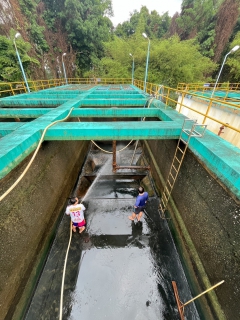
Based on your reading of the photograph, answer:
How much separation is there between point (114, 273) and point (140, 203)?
71.1 inches

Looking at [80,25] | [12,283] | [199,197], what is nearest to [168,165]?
[199,197]

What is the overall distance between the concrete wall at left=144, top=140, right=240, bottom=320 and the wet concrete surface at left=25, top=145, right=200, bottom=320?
522 mm

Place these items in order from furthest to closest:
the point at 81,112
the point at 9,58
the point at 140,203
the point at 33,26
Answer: the point at 33,26 < the point at 9,58 < the point at 81,112 < the point at 140,203

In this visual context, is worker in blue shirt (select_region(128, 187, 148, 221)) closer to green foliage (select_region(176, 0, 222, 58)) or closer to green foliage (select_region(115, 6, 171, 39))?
green foliage (select_region(176, 0, 222, 58))

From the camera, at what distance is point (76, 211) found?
12.7 ft

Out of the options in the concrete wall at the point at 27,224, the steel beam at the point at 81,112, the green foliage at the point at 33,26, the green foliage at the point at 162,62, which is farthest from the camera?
the green foliage at the point at 33,26

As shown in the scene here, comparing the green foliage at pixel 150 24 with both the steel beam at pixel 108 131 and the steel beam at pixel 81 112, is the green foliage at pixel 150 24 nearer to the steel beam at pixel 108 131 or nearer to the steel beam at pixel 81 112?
the steel beam at pixel 81 112

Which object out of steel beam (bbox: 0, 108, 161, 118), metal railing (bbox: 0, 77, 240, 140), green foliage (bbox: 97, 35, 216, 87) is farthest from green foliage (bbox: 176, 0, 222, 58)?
steel beam (bbox: 0, 108, 161, 118)

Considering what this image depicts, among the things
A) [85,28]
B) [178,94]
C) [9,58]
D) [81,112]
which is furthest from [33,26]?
[81,112]

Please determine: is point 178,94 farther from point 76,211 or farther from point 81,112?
point 76,211

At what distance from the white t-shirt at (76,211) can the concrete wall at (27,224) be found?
809 millimetres

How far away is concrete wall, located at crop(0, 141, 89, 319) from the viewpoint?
2.74 meters

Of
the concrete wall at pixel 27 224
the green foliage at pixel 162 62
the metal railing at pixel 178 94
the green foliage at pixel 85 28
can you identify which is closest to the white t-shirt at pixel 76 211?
the concrete wall at pixel 27 224

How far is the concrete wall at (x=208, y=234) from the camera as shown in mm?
2293
